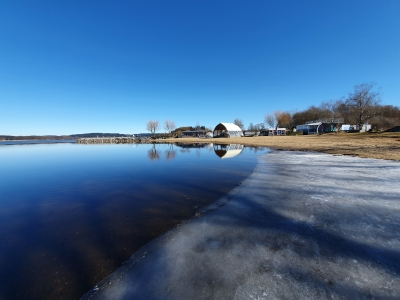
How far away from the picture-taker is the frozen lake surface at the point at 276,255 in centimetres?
232

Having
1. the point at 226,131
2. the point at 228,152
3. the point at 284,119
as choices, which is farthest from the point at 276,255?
the point at 284,119

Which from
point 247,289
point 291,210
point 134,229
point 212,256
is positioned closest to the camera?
point 247,289

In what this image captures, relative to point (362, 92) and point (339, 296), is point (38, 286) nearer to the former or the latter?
point (339, 296)

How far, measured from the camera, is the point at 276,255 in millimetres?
3010

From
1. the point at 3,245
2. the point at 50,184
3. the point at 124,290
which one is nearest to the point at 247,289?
the point at 124,290

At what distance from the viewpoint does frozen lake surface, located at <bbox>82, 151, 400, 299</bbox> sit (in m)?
2.32

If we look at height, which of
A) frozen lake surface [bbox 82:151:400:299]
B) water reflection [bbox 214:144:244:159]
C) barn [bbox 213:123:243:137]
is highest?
barn [bbox 213:123:243:137]

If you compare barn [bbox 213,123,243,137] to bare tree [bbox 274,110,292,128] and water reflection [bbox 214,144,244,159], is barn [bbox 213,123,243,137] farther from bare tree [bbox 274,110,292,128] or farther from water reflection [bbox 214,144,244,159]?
water reflection [bbox 214,144,244,159]

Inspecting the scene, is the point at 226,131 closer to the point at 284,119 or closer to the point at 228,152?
the point at 284,119

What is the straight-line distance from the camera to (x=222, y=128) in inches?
2584

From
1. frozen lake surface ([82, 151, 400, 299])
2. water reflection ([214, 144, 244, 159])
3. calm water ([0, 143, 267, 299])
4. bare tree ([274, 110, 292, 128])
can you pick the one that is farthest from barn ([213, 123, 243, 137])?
frozen lake surface ([82, 151, 400, 299])

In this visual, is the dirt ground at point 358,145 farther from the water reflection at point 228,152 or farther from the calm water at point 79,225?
the calm water at point 79,225

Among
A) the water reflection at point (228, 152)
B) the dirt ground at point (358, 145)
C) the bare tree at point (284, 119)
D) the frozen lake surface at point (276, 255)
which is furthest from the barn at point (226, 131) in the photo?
the frozen lake surface at point (276, 255)

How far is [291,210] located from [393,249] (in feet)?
6.56
